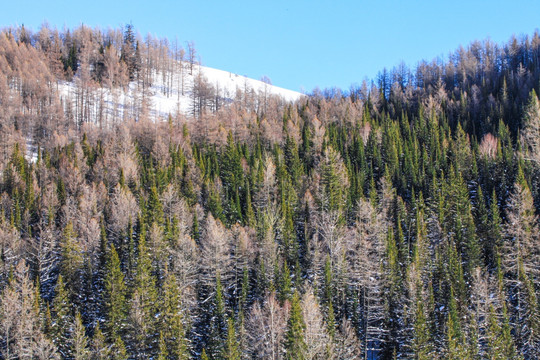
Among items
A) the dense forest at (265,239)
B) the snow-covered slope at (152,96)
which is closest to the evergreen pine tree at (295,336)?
the dense forest at (265,239)

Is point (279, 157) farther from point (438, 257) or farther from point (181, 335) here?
point (181, 335)

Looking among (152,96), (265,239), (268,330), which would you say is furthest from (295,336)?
(152,96)

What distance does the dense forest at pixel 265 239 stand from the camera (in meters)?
46.6

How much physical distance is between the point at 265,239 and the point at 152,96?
9963 cm

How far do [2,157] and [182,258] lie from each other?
58.5 metres

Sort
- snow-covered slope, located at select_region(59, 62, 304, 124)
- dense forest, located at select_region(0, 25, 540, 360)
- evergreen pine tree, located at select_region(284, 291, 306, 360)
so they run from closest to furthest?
evergreen pine tree, located at select_region(284, 291, 306, 360) < dense forest, located at select_region(0, 25, 540, 360) < snow-covered slope, located at select_region(59, 62, 304, 124)

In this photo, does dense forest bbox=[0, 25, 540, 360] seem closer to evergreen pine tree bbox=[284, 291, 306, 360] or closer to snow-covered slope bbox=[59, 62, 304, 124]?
evergreen pine tree bbox=[284, 291, 306, 360]

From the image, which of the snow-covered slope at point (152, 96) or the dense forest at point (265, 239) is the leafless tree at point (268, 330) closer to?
the dense forest at point (265, 239)

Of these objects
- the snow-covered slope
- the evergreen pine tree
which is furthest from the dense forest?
the snow-covered slope

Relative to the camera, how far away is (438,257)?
57.8 meters

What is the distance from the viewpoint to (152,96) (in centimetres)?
14725

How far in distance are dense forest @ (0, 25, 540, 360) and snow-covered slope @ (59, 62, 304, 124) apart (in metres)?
11.1

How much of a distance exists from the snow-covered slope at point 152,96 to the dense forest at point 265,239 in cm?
1110

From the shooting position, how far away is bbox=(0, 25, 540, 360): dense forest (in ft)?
153
